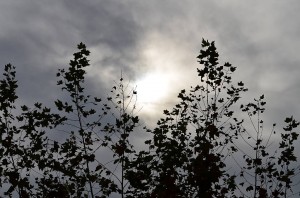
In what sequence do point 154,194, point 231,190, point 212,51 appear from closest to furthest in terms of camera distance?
1. point 154,194
2. point 212,51
3. point 231,190

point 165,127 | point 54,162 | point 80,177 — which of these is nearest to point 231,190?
point 165,127

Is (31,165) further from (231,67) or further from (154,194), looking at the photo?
(231,67)

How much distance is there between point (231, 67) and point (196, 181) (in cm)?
540

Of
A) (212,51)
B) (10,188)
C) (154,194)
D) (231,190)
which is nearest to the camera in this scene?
(154,194)

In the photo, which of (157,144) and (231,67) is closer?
(157,144)

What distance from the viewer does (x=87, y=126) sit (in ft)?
42.5

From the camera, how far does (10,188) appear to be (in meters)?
11.9

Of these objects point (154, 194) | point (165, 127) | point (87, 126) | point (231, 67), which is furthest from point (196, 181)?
point (231, 67)

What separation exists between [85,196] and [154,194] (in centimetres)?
375

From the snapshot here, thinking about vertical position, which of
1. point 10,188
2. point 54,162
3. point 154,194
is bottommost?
point 154,194

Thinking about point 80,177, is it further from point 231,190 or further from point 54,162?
point 231,190

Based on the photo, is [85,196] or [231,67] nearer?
[85,196]

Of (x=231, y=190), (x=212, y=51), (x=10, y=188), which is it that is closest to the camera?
(x=10, y=188)

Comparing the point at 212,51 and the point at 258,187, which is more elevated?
the point at 212,51
